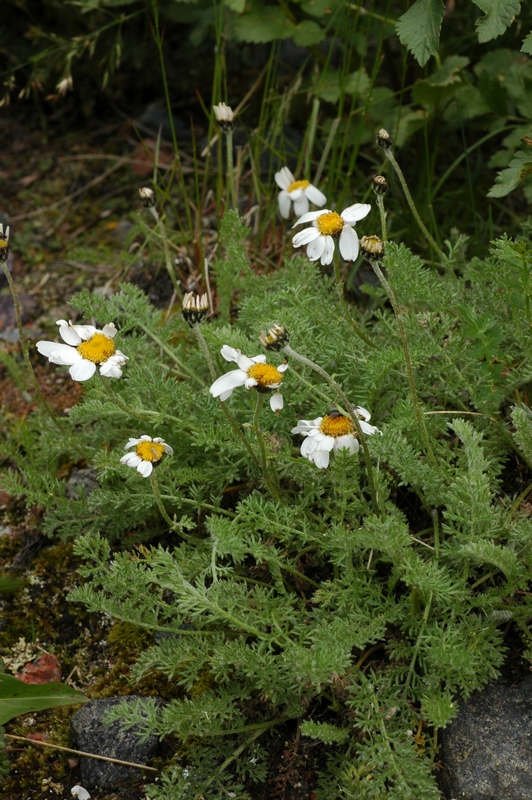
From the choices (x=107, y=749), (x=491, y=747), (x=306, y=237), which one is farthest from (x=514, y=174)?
(x=107, y=749)

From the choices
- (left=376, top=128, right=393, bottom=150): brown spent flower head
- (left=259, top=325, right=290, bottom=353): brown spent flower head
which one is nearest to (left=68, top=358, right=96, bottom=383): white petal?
(left=259, top=325, right=290, bottom=353): brown spent flower head

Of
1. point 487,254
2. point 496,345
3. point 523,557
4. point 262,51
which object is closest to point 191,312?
point 496,345

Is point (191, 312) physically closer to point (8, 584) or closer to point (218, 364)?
point (218, 364)

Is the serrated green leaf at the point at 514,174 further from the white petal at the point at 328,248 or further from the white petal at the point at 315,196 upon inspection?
the white petal at the point at 315,196

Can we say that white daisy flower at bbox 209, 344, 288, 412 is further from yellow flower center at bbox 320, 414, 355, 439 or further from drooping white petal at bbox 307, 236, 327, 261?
drooping white petal at bbox 307, 236, 327, 261

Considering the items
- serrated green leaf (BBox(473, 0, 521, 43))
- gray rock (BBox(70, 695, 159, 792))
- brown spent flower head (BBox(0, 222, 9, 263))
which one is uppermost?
serrated green leaf (BBox(473, 0, 521, 43))

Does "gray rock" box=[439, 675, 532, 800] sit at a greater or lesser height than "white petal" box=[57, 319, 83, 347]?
lesser

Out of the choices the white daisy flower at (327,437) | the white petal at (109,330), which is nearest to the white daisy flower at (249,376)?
the white daisy flower at (327,437)
